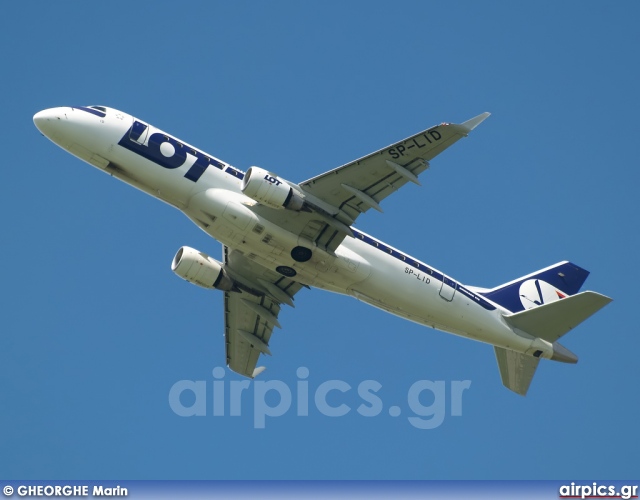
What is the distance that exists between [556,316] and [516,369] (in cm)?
452

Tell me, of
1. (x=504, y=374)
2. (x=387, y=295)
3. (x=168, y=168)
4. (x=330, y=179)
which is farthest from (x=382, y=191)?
(x=504, y=374)

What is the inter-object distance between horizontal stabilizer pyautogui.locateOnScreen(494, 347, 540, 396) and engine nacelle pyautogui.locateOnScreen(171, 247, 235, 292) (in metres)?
15.2

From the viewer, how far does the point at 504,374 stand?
183ft

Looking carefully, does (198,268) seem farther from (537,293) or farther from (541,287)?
(541,287)

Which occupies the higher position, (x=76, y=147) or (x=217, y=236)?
(x=76, y=147)

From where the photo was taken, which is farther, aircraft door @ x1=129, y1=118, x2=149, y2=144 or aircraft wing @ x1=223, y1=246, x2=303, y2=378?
aircraft wing @ x1=223, y1=246, x2=303, y2=378

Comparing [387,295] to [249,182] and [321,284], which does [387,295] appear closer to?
[321,284]

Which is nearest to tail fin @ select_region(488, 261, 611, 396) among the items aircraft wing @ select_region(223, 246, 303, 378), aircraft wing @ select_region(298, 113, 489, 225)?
aircraft wing @ select_region(298, 113, 489, 225)

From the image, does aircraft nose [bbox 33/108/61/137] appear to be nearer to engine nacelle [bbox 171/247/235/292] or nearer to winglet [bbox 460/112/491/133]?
engine nacelle [bbox 171/247/235/292]

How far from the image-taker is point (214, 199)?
1906 inches

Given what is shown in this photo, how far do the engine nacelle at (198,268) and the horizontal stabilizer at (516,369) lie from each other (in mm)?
15167

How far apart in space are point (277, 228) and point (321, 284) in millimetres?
4319

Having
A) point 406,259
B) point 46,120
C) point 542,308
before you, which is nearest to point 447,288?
point 406,259

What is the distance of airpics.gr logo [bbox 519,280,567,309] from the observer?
55.9 meters
